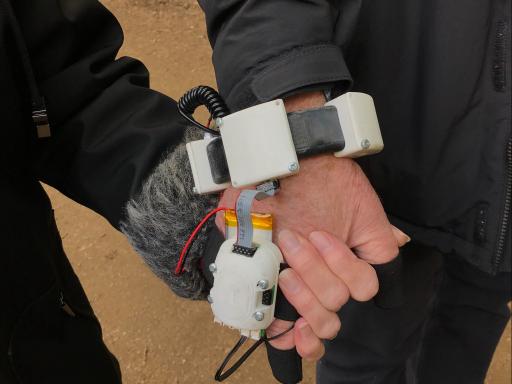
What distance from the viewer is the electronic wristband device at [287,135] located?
0.62 metres

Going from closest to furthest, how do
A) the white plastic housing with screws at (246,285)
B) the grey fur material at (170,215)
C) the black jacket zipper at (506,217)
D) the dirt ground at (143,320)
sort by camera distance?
the white plastic housing with screws at (246,285)
the grey fur material at (170,215)
the black jacket zipper at (506,217)
the dirt ground at (143,320)

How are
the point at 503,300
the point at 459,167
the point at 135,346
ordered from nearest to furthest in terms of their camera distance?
the point at 459,167, the point at 503,300, the point at 135,346

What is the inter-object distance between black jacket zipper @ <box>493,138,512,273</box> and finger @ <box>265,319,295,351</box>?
0.49 metres

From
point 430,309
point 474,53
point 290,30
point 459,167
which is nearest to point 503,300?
point 430,309

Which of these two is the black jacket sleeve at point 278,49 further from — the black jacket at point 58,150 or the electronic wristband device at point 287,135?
the black jacket at point 58,150

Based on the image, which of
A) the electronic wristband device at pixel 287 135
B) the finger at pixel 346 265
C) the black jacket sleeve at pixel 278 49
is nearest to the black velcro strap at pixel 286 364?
the finger at pixel 346 265

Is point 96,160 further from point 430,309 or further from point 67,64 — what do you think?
point 430,309

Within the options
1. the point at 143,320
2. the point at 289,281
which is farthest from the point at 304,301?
the point at 143,320

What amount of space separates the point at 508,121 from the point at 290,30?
1.44 feet

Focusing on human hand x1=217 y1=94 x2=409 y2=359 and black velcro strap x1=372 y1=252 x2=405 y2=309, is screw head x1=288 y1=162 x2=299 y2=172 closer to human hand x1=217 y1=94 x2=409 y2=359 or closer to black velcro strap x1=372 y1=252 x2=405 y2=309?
human hand x1=217 y1=94 x2=409 y2=359

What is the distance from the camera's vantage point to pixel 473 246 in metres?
0.98

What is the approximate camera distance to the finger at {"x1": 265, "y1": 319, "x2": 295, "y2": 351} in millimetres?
651

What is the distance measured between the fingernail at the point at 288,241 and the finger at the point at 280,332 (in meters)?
0.10

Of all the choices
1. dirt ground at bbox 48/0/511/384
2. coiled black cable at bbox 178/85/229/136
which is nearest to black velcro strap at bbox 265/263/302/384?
coiled black cable at bbox 178/85/229/136
